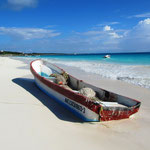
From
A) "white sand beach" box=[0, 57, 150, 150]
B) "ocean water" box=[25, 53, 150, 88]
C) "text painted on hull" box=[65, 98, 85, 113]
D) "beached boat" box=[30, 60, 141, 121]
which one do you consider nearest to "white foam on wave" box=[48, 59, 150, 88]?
"ocean water" box=[25, 53, 150, 88]

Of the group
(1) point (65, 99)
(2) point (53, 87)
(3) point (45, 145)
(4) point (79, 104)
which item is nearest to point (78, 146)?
(3) point (45, 145)

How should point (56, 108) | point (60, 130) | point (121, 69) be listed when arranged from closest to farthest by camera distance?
1. point (60, 130)
2. point (56, 108)
3. point (121, 69)

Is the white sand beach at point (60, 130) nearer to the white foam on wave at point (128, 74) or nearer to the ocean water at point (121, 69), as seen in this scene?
the white foam on wave at point (128, 74)

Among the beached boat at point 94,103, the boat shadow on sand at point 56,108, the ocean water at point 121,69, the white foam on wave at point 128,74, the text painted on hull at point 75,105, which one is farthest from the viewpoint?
the ocean water at point 121,69

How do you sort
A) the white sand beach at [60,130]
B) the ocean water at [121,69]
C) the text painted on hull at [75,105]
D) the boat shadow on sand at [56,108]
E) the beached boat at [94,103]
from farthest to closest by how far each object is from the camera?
the ocean water at [121,69]
the boat shadow on sand at [56,108]
the text painted on hull at [75,105]
the beached boat at [94,103]
the white sand beach at [60,130]

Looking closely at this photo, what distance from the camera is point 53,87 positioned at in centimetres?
503

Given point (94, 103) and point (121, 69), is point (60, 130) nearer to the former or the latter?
point (94, 103)

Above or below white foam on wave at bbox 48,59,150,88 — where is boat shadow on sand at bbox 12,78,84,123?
below

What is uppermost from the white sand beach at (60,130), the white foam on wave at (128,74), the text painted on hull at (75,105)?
the white foam on wave at (128,74)

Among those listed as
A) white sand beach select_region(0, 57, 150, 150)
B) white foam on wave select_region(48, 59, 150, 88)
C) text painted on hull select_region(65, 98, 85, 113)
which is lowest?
white sand beach select_region(0, 57, 150, 150)

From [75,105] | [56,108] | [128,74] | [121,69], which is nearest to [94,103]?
[75,105]

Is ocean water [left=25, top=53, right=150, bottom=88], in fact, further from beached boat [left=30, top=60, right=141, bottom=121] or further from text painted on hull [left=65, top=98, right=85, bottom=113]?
text painted on hull [left=65, top=98, right=85, bottom=113]

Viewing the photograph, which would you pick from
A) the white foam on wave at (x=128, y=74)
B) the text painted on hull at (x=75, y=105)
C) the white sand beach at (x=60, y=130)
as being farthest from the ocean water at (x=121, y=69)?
the text painted on hull at (x=75, y=105)

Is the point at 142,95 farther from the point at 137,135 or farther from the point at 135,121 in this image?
the point at 137,135
